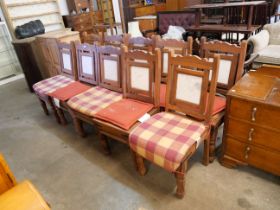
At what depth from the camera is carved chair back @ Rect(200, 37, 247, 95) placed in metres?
1.60

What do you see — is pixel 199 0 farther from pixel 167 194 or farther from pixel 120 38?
pixel 167 194

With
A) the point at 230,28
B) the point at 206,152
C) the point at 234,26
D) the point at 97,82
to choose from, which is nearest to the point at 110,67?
the point at 97,82

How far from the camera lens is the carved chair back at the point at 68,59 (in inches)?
95.0

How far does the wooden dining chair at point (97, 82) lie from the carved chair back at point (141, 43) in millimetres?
413

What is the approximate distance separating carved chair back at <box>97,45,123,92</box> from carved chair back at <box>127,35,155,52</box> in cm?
39

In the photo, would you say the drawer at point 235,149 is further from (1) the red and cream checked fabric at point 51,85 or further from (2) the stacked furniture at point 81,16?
(2) the stacked furniture at point 81,16

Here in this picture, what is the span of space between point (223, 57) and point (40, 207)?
1573mm

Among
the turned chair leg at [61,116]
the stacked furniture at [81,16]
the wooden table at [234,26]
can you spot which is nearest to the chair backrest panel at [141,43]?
the turned chair leg at [61,116]

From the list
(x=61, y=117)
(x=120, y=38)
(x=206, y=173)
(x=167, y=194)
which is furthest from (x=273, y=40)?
(x=61, y=117)

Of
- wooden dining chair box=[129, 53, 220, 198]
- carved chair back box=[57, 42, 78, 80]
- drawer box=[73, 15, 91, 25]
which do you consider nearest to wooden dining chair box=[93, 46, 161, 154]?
wooden dining chair box=[129, 53, 220, 198]

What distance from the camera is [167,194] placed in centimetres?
150

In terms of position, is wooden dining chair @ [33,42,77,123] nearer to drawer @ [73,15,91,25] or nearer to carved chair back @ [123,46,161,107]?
carved chair back @ [123,46,161,107]

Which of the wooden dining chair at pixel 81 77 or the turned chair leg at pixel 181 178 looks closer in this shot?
the turned chair leg at pixel 181 178

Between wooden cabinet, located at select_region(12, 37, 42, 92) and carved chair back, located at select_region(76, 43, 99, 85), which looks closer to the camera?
carved chair back, located at select_region(76, 43, 99, 85)
